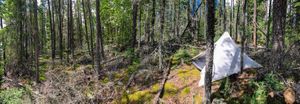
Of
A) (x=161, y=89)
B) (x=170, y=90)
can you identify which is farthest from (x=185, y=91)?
(x=161, y=89)

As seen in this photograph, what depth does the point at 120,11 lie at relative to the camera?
24.2m

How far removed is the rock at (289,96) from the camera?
9.45m

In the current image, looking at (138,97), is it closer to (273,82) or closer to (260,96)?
(260,96)

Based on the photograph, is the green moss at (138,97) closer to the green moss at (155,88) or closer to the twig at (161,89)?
the green moss at (155,88)

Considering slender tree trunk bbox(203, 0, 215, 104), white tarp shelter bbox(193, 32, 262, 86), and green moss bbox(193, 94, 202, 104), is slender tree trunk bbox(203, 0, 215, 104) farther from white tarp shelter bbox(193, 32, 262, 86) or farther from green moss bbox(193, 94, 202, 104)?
white tarp shelter bbox(193, 32, 262, 86)

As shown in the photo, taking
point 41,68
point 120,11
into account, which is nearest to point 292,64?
point 120,11

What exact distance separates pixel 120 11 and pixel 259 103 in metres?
16.7

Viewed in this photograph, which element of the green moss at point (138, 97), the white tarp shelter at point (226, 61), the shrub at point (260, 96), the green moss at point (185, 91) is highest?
the white tarp shelter at point (226, 61)

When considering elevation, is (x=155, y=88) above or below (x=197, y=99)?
above

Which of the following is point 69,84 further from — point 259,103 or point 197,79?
point 259,103

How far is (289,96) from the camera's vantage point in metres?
9.52

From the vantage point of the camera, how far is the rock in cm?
945

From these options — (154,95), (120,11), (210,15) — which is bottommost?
(154,95)

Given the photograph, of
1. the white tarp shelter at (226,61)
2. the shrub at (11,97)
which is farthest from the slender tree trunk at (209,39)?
the shrub at (11,97)
